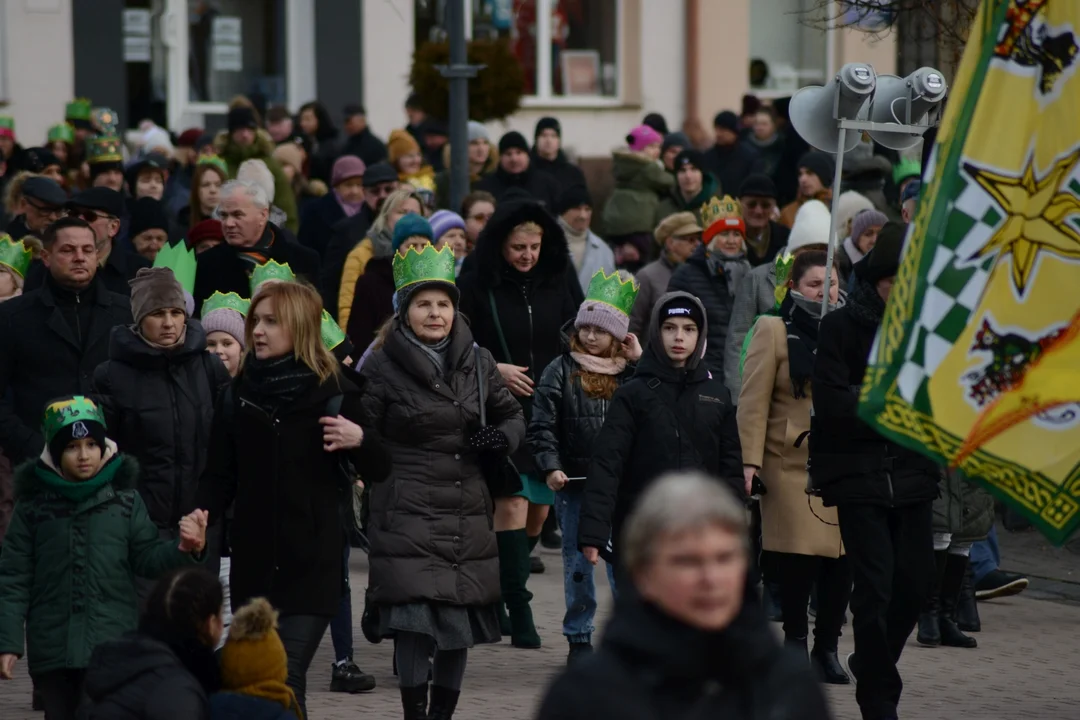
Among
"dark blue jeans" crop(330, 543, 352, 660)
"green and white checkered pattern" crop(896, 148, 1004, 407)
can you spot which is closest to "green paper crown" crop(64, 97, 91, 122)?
"dark blue jeans" crop(330, 543, 352, 660)

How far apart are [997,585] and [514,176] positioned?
6293 millimetres

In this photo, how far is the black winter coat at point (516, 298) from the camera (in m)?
10.2

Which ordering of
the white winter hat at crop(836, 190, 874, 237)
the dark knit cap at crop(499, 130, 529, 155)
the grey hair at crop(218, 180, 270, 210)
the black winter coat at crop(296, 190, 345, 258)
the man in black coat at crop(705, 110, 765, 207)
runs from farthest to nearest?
the man in black coat at crop(705, 110, 765, 207)
the dark knit cap at crop(499, 130, 529, 155)
the black winter coat at crop(296, 190, 345, 258)
the white winter hat at crop(836, 190, 874, 237)
the grey hair at crop(218, 180, 270, 210)

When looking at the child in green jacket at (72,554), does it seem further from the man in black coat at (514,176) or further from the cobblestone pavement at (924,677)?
the man in black coat at (514,176)

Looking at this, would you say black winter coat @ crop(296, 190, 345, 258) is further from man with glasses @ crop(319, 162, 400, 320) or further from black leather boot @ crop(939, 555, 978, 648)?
black leather boot @ crop(939, 555, 978, 648)

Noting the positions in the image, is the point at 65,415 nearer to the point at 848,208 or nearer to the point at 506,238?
the point at 506,238

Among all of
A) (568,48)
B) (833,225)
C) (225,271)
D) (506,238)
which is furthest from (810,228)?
(568,48)

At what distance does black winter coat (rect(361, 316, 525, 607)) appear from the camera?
779 centimetres

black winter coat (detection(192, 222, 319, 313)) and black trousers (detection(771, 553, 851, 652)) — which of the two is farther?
black winter coat (detection(192, 222, 319, 313))

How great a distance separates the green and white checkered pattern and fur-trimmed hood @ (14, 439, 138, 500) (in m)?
3.15

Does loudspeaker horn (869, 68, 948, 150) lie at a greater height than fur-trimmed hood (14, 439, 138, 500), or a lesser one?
greater

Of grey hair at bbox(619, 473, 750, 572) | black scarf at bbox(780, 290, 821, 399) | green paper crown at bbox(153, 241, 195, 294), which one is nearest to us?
grey hair at bbox(619, 473, 750, 572)

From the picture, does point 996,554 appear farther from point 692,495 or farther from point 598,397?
point 692,495

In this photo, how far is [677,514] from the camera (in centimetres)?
356
